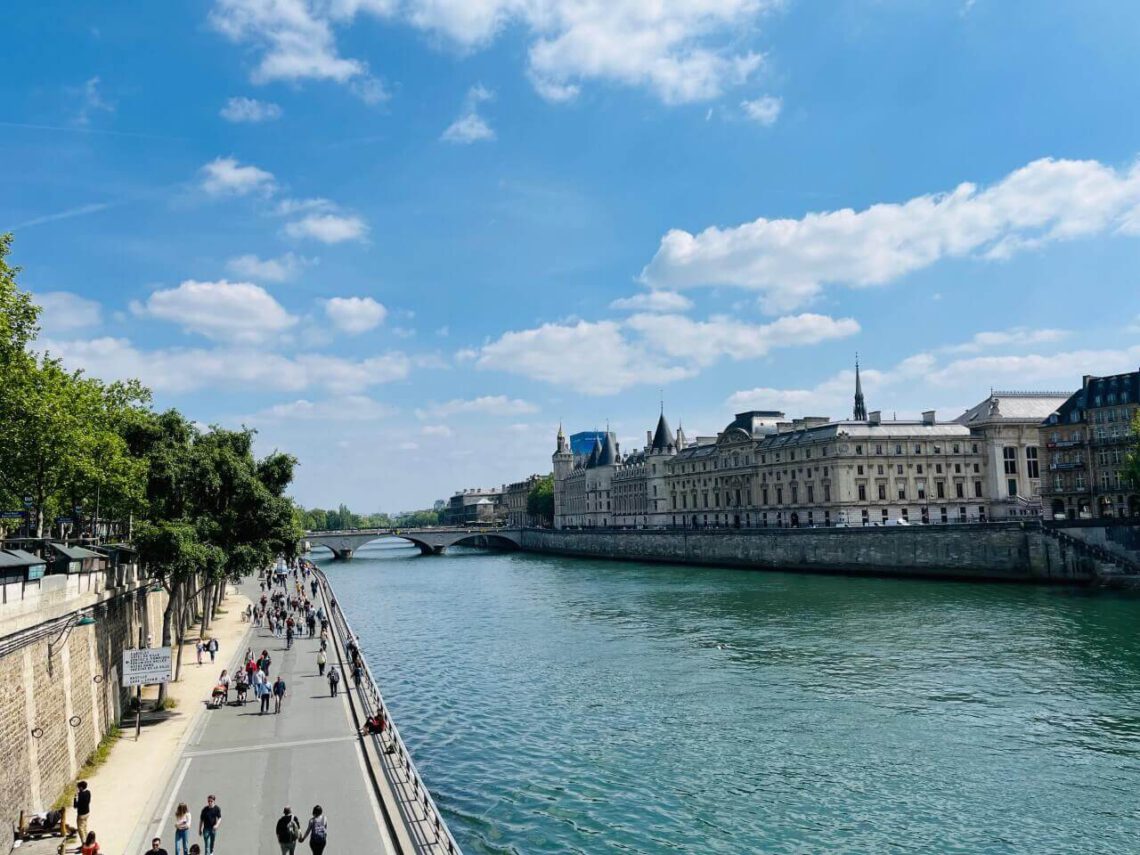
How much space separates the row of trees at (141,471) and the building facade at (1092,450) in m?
76.4

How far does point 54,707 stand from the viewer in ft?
71.8

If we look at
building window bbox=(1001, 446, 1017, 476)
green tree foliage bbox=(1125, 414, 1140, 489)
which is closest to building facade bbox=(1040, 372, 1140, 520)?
green tree foliage bbox=(1125, 414, 1140, 489)

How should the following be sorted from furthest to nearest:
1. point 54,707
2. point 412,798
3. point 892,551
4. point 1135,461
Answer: point 892,551
point 1135,461
point 54,707
point 412,798

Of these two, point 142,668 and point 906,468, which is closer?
point 142,668

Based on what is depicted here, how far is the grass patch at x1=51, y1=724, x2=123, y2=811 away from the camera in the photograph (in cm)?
2131

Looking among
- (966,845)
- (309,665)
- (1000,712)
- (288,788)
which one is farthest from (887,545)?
(288,788)

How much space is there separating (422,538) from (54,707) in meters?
134

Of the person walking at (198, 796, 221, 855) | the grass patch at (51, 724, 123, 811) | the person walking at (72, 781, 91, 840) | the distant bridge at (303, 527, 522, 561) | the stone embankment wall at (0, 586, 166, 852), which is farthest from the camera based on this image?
the distant bridge at (303, 527, 522, 561)

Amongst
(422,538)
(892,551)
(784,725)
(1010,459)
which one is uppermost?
(1010,459)

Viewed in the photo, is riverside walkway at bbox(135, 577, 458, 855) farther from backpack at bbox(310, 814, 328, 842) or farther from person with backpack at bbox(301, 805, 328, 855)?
backpack at bbox(310, 814, 328, 842)

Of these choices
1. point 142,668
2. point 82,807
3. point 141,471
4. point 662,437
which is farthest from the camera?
point 662,437

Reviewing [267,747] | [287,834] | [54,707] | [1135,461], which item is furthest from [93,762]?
[1135,461]

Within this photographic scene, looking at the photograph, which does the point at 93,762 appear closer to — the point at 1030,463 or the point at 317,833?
the point at 317,833

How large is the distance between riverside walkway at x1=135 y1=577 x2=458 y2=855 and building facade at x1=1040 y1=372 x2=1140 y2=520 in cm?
7796
